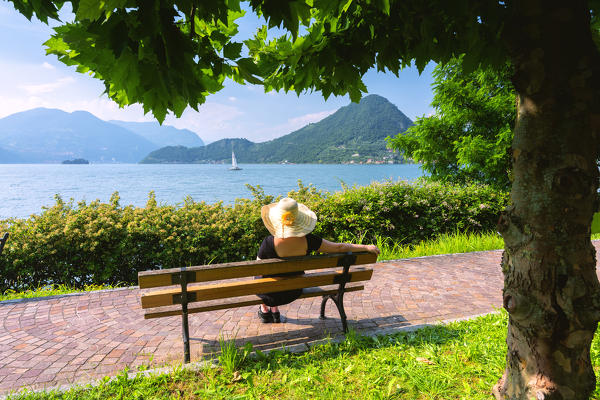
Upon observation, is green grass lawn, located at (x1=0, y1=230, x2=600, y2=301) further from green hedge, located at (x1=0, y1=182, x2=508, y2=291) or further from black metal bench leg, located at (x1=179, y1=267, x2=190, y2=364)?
black metal bench leg, located at (x1=179, y1=267, x2=190, y2=364)

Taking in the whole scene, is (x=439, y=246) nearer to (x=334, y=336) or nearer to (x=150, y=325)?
(x=334, y=336)

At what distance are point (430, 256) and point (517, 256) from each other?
562 centimetres

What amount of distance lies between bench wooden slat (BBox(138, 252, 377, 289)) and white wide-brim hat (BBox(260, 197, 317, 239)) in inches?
11.0

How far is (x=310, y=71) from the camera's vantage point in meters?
2.86

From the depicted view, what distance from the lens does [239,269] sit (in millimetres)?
3186

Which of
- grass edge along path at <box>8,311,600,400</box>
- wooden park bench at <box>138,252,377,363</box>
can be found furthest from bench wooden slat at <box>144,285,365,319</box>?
grass edge along path at <box>8,311,600,400</box>

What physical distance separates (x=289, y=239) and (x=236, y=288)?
727 mm

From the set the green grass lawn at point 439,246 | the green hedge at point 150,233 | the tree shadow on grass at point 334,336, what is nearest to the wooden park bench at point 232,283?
the tree shadow on grass at point 334,336

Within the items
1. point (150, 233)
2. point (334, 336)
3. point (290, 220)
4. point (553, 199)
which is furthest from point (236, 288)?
point (150, 233)

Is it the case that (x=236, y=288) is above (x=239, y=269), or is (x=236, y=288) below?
below

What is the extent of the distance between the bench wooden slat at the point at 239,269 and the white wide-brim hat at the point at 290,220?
28 cm

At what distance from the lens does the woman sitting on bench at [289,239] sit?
3.48 metres

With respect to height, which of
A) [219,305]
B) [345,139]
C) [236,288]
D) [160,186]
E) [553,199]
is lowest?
[160,186]

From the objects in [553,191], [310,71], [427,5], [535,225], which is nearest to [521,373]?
[535,225]
